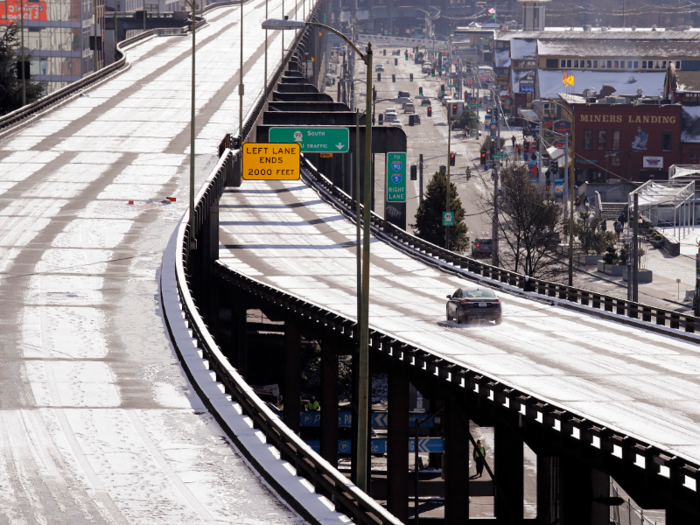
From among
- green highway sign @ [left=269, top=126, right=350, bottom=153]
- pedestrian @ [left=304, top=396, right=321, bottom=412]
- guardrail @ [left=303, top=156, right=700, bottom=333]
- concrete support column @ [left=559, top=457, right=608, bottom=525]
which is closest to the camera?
concrete support column @ [left=559, top=457, right=608, bottom=525]

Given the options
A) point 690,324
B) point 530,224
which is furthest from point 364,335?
point 530,224

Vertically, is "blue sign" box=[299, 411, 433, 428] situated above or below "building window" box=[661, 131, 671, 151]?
below

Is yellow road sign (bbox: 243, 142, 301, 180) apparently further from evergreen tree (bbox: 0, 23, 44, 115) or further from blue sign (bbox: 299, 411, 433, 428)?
evergreen tree (bbox: 0, 23, 44, 115)

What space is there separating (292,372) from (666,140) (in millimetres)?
85584

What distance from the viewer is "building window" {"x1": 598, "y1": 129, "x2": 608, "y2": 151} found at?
12062 centimetres

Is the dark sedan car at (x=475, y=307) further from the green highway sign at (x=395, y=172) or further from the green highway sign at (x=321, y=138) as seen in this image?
the green highway sign at (x=395, y=172)

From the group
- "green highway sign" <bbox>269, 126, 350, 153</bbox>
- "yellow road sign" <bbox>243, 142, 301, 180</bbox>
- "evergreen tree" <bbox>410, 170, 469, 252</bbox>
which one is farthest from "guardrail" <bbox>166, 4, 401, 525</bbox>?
"evergreen tree" <bbox>410, 170, 469, 252</bbox>

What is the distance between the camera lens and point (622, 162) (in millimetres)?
120625

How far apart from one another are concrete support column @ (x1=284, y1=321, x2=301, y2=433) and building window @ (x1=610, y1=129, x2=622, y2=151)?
274ft

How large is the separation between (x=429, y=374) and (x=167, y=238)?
→ 15264mm

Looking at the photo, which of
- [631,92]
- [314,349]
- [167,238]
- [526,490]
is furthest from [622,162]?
[167,238]

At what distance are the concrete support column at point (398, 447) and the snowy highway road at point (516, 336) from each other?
1.70 metres

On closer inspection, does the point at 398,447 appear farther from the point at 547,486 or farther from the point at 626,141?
the point at 626,141

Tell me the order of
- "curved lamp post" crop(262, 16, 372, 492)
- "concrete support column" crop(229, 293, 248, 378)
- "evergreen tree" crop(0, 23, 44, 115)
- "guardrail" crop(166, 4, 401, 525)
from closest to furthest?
"guardrail" crop(166, 4, 401, 525) < "curved lamp post" crop(262, 16, 372, 492) < "concrete support column" crop(229, 293, 248, 378) < "evergreen tree" crop(0, 23, 44, 115)
